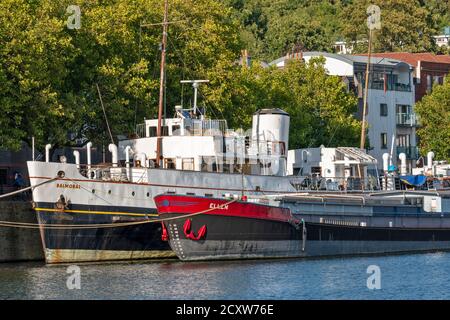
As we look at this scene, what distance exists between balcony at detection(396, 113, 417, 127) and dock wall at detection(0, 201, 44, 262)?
6568 centimetres

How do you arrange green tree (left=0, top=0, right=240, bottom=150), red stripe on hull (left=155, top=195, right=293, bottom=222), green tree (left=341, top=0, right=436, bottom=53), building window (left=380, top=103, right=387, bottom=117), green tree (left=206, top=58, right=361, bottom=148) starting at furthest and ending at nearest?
1. green tree (left=341, top=0, right=436, bottom=53)
2. building window (left=380, top=103, right=387, bottom=117)
3. green tree (left=206, top=58, right=361, bottom=148)
4. green tree (left=0, top=0, right=240, bottom=150)
5. red stripe on hull (left=155, top=195, right=293, bottom=222)

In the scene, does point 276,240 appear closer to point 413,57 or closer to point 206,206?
point 206,206

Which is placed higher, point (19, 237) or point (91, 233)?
point (91, 233)

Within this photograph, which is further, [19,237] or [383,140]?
[383,140]

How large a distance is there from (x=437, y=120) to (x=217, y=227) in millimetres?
61650

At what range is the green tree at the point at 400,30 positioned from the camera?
16838cm

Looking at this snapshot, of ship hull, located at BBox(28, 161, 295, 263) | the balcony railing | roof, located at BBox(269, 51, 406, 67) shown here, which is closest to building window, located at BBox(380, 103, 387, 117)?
the balcony railing

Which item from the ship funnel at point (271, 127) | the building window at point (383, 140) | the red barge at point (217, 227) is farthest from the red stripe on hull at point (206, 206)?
the building window at point (383, 140)

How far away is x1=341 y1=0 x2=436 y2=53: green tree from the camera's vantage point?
552 ft

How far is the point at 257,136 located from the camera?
7906 centimetres

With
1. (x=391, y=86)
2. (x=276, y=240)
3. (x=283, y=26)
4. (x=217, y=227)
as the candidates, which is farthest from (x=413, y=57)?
(x=217, y=227)

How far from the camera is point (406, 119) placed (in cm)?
13425

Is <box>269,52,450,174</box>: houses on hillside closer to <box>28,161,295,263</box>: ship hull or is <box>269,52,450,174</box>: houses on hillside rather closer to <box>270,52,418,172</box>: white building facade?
<box>270,52,418,172</box>: white building facade

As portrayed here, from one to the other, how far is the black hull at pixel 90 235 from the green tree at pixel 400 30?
99620 millimetres
